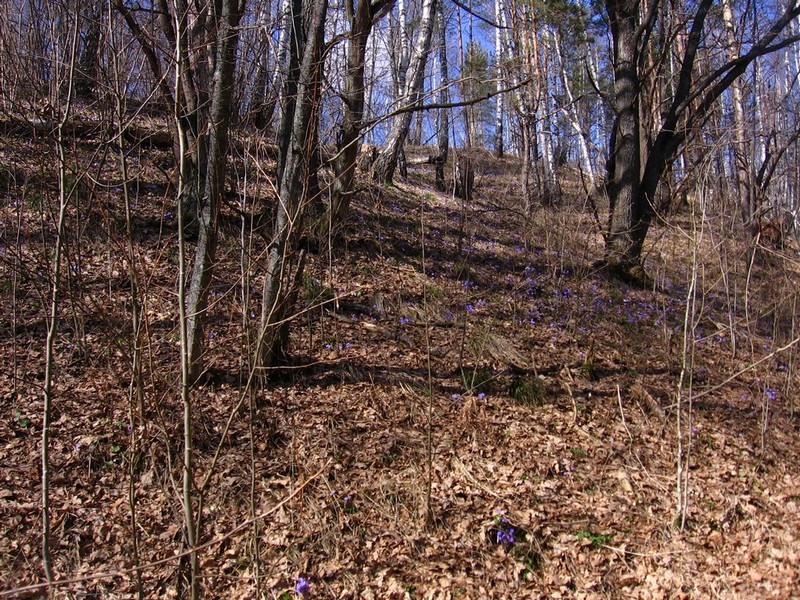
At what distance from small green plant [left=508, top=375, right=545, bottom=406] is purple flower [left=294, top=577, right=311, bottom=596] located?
8.40 ft

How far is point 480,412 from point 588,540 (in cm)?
142

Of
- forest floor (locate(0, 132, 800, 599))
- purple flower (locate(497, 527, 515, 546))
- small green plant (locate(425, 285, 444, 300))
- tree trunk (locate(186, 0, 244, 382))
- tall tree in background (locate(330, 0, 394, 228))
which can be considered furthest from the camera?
small green plant (locate(425, 285, 444, 300))

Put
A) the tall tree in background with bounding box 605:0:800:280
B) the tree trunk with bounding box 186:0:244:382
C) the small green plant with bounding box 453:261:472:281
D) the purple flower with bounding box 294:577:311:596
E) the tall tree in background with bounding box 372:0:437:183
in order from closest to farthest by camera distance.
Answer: the purple flower with bounding box 294:577:311:596, the tree trunk with bounding box 186:0:244:382, the small green plant with bounding box 453:261:472:281, the tall tree in background with bounding box 605:0:800:280, the tall tree in background with bounding box 372:0:437:183

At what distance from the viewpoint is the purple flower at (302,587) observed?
3.20m

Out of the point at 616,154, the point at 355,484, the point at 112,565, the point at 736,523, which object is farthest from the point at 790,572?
the point at 616,154

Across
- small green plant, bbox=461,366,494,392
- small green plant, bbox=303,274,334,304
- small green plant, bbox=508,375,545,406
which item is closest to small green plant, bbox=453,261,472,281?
small green plant, bbox=303,274,334,304

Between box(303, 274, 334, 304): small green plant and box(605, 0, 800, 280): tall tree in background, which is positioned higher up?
box(605, 0, 800, 280): tall tree in background

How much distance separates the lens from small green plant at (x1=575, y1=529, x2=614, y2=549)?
3.70 m

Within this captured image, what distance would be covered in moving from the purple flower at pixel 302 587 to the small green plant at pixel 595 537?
1776 millimetres

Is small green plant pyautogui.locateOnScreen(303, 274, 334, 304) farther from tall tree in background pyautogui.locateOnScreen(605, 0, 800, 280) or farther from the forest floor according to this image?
tall tree in background pyautogui.locateOnScreen(605, 0, 800, 280)

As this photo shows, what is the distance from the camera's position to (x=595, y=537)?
12.3ft

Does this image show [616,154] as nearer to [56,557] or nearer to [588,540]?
[588,540]

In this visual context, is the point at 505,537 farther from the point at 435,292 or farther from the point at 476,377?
the point at 435,292

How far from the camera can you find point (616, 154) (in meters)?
8.41
